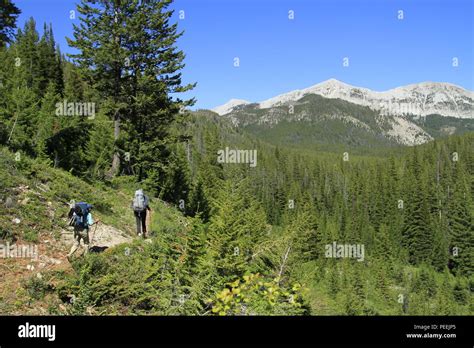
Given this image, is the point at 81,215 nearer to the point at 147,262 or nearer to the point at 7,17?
the point at 147,262

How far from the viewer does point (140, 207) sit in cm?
1355

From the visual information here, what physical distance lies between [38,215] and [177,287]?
7.11m

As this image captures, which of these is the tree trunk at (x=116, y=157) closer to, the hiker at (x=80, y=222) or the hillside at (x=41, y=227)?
the hillside at (x=41, y=227)

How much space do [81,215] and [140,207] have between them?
2595 mm

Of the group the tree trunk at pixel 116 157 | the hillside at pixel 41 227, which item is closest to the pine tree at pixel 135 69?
the tree trunk at pixel 116 157

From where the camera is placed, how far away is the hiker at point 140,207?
13484mm

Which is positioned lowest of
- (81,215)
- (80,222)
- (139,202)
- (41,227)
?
(41,227)

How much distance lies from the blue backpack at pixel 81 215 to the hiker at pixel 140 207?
2258 mm
